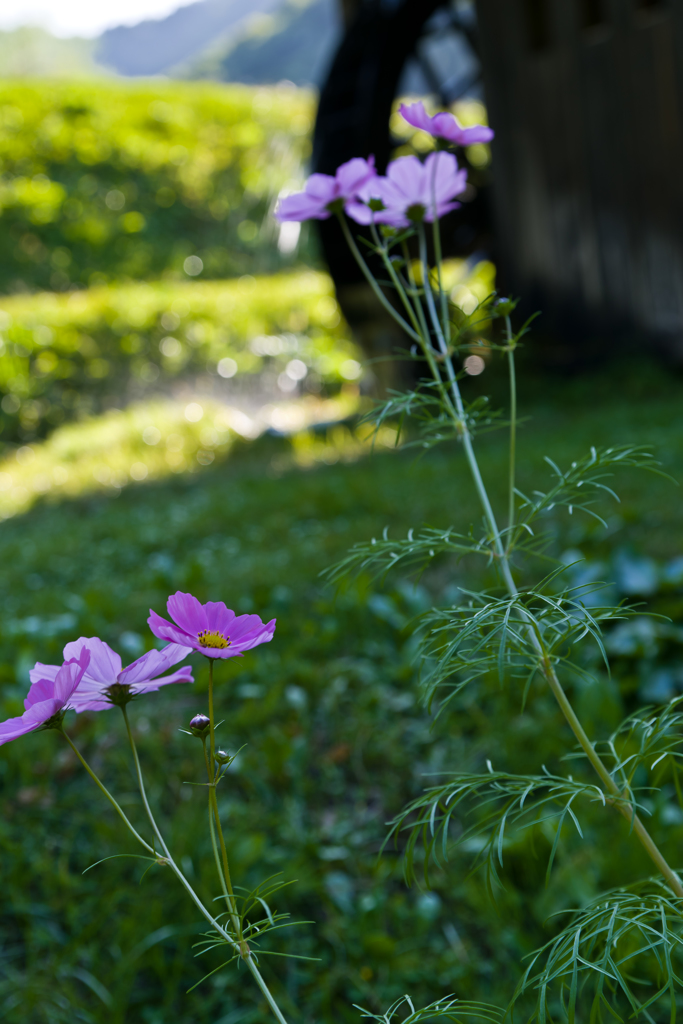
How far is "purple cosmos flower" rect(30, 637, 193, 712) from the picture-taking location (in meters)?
0.61

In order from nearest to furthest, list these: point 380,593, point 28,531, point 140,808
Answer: point 140,808, point 380,593, point 28,531

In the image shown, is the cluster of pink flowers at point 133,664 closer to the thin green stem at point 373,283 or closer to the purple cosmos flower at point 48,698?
the purple cosmos flower at point 48,698

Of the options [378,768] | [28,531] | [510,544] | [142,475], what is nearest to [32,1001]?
[378,768]

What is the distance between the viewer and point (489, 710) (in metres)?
2.25

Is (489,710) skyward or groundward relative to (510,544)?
groundward

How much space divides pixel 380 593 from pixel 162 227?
11.7 meters

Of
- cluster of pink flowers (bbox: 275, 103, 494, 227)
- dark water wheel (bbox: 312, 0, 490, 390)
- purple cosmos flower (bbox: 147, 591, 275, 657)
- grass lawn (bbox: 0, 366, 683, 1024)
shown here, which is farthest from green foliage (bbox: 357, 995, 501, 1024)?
dark water wheel (bbox: 312, 0, 490, 390)

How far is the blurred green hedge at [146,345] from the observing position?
7.93 m

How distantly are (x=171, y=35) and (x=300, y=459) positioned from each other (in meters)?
68.4

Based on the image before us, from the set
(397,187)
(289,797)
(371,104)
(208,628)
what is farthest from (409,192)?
(371,104)

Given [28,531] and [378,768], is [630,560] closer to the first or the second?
[378,768]

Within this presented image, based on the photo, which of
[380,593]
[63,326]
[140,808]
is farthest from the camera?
[63,326]

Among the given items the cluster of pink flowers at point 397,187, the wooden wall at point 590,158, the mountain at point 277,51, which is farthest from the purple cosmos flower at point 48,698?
the mountain at point 277,51

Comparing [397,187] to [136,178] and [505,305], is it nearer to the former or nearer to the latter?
[505,305]
